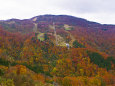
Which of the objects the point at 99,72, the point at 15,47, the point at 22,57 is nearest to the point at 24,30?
the point at 15,47

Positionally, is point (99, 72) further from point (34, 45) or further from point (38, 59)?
point (34, 45)

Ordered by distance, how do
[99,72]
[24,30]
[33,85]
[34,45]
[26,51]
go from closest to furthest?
1. [33,85]
2. [99,72]
3. [26,51]
4. [34,45]
5. [24,30]

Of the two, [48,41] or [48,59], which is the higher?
[48,41]

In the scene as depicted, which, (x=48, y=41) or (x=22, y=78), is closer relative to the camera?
(x=22, y=78)

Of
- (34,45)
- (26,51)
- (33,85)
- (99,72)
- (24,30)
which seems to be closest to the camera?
(33,85)

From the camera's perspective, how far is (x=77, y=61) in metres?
101

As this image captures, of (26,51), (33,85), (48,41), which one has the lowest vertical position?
(26,51)

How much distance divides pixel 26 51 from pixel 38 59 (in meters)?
17.7

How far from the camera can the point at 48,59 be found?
102 meters

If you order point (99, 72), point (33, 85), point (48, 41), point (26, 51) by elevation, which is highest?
point (33, 85)

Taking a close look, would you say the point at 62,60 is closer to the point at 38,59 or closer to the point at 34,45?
the point at 38,59

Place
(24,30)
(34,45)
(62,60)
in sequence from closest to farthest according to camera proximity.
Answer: (62,60), (34,45), (24,30)

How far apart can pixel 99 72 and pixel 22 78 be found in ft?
280

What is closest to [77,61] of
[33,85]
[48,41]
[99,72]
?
[99,72]
